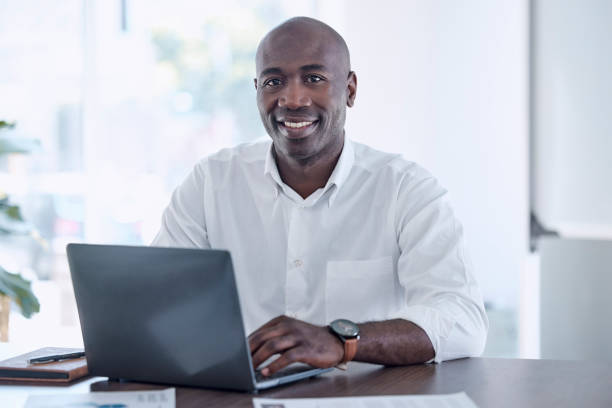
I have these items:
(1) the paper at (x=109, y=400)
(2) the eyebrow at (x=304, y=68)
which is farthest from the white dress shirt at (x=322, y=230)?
(1) the paper at (x=109, y=400)

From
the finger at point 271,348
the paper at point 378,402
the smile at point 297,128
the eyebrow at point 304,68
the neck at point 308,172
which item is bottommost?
the paper at point 378,402

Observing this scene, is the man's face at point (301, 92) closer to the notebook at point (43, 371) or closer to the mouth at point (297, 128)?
the mouth at point (297, 128)

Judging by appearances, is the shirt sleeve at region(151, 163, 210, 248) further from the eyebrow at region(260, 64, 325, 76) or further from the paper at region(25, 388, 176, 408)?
the paper at region(25, 388, 176, 408)

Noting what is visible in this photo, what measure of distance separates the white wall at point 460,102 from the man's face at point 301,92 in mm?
1567

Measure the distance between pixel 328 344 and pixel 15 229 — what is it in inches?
76.7

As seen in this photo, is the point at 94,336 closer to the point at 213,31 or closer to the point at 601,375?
the point at 601,375

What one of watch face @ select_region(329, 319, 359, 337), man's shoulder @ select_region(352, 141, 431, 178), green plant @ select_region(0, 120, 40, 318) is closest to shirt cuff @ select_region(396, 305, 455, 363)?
watch face @ select_region(329, 319, 359, 337)

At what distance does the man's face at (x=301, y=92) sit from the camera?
1856mm

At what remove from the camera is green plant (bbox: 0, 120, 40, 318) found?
2.66 meters

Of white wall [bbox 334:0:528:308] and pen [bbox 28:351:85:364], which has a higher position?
white wall [bbox 334:0:528:308]

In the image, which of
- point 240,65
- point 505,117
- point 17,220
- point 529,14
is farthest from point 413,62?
point 17,220

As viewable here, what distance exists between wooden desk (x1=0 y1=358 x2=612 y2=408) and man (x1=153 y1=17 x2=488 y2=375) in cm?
37

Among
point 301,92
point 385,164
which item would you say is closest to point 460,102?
point 385,164

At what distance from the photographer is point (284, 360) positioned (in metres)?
1.18
